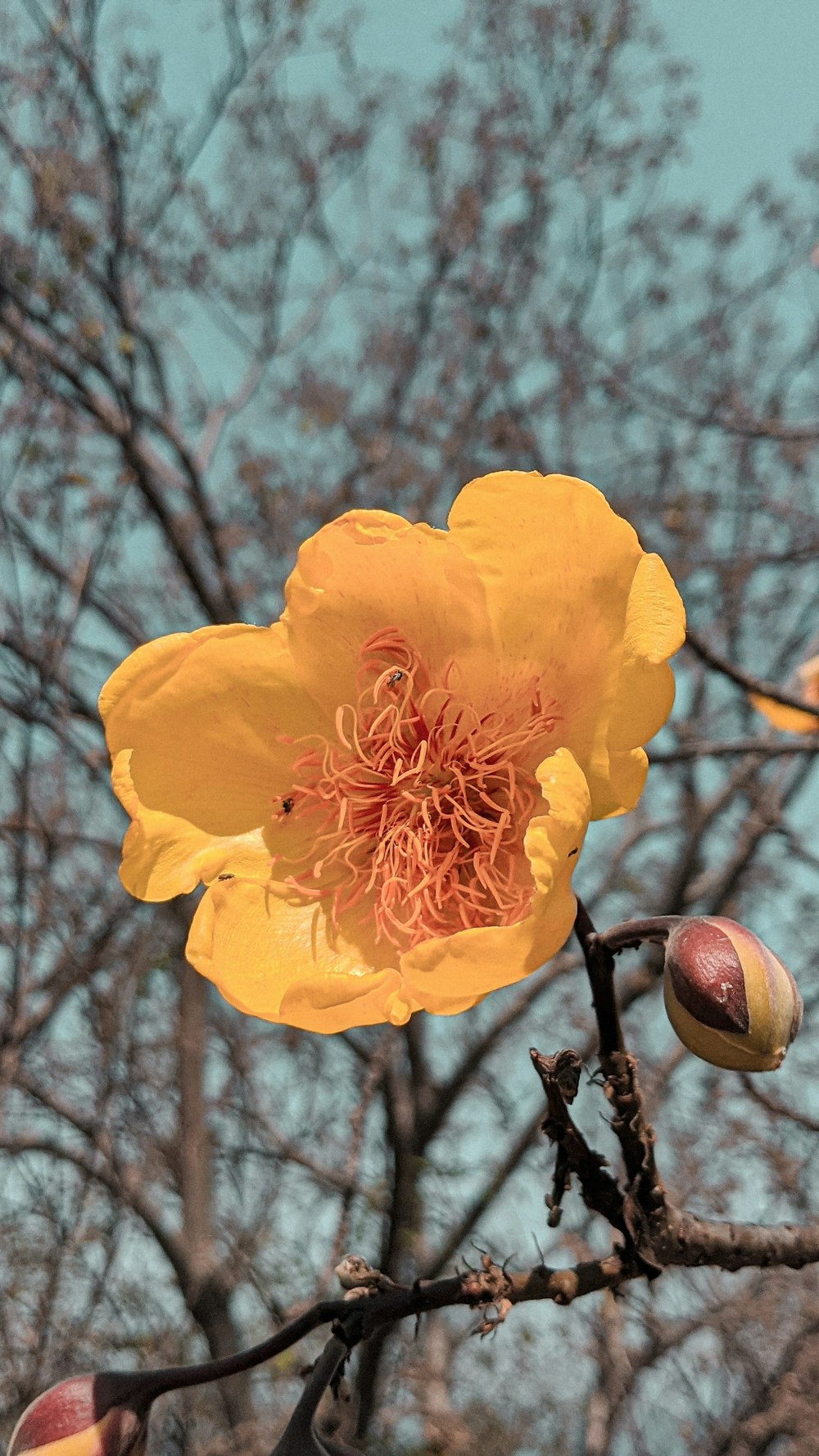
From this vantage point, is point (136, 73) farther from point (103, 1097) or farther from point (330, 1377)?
point (330, 1377)

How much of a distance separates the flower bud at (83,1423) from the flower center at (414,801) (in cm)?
61

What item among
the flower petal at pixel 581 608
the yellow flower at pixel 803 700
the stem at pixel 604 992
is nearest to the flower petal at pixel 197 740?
the flower petal at pixel 581 608

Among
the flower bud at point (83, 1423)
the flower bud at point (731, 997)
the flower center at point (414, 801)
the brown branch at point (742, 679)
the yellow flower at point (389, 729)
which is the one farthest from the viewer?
the brown branch at point (742, 679)

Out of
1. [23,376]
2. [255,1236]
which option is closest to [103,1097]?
[255,1236]

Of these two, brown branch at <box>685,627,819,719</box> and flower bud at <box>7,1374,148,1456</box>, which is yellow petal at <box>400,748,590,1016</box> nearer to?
flower bud at <box>7,1374,148,1456</box>

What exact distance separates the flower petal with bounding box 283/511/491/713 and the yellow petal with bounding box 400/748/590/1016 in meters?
0.37

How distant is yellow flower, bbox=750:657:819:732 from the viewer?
132 inches

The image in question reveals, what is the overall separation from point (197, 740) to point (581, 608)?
1.86ft

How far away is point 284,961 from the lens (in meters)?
1.53

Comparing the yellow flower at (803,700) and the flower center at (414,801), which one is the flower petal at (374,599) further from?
the yellow flower at (803,700)

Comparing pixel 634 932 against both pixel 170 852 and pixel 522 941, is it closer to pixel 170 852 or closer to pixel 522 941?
pixel 522 941

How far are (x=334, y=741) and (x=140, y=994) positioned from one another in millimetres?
3684

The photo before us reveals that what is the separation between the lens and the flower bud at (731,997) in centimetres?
114

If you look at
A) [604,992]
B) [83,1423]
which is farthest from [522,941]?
[83,1423]
